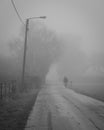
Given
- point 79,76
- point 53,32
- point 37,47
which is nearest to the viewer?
point 37,47

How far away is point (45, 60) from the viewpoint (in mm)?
45375

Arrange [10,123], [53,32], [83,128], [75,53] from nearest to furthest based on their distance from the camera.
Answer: [83,128] → [10,123] → [53,32] → [75,53]

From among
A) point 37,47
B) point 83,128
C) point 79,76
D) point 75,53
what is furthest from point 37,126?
point 79,76

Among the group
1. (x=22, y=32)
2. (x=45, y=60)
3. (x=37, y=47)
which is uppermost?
(x=22, y=32)

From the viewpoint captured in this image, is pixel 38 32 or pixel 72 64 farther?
pixel 72 64

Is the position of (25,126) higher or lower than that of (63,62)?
lower

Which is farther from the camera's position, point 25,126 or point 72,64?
point 72,64

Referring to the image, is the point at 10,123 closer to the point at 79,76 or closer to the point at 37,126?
the point at 37,126

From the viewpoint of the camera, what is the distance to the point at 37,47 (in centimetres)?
4394

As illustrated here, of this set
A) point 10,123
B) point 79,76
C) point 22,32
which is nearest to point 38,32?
point 22,32

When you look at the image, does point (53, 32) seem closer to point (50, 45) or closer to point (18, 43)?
point (50, 45)

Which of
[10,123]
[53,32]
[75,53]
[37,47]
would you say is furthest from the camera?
[75,53]

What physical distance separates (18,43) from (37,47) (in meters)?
5.24

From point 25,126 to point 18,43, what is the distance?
39895 mm
